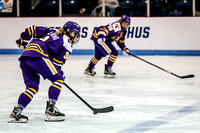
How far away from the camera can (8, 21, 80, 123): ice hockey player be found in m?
3.50

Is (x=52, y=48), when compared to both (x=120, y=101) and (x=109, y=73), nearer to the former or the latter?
(x=120, y=101)

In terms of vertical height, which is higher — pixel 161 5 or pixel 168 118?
pixel 161 5

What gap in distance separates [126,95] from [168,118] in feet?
4.06

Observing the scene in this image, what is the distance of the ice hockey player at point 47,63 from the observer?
11.5 feet

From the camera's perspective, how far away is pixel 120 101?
4578 mm

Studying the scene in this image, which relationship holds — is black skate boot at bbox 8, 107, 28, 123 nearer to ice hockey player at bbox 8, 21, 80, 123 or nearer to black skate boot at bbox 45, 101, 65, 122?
ice hockey player at bbox 8, 21, 80, 123

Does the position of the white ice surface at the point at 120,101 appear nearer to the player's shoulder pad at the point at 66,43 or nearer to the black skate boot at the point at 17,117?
the black skate boot at the point at 17,117

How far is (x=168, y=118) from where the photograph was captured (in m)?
3.73

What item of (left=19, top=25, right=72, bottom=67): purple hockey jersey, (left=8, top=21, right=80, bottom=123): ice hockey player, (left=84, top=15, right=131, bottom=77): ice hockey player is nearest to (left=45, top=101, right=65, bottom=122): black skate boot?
(left=8, top=21, right=80, bottom=123): ice hockey player

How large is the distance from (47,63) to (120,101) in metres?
1.30

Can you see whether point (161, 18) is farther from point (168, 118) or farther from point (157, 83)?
point (168, 118)

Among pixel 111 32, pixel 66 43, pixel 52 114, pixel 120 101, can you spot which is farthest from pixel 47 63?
pixel 111 32

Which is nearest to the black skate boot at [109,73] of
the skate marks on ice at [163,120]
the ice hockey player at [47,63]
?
the skate marks on ice at [163,120]

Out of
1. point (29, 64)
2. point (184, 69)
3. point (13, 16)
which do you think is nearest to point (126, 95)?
point (29, 64)
